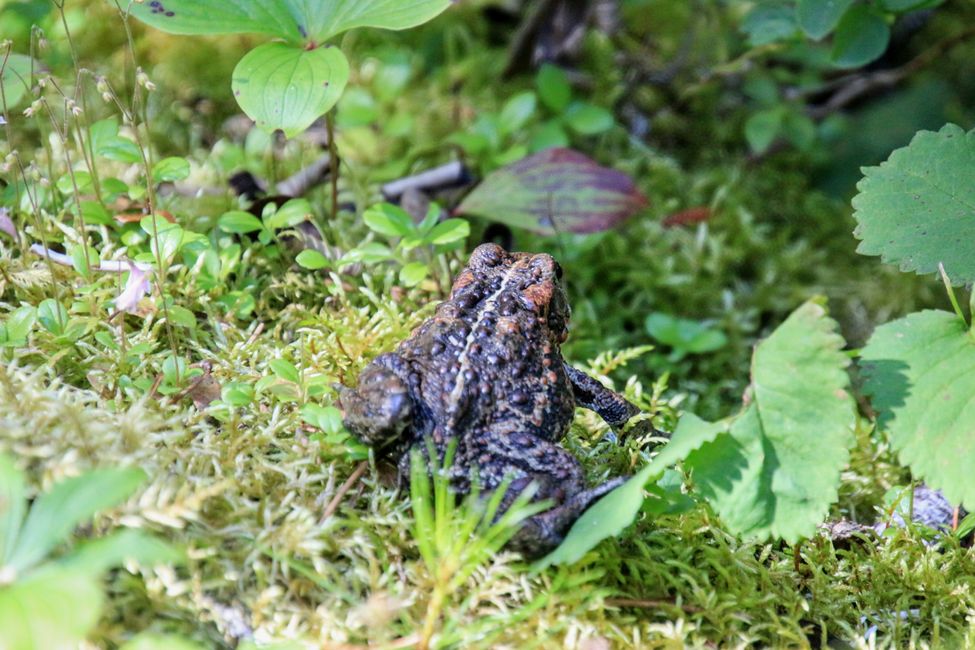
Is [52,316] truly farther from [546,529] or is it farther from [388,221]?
[546,529]

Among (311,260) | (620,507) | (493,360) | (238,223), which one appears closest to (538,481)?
(620,507)

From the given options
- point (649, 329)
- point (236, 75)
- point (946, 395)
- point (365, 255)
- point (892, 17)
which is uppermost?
point (236, 75)

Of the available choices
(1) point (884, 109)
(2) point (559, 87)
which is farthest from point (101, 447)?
(1) point (884, 109)

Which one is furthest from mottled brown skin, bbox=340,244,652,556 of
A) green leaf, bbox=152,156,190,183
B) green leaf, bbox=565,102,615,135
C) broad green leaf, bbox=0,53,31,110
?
green leaf, bbox=565,102,615,135

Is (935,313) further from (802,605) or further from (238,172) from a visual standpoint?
(238,172)


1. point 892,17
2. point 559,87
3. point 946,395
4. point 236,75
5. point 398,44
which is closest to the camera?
point 946,395

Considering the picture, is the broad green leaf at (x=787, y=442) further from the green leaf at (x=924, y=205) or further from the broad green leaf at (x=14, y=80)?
the broad green leaf at (x=14, y=80)

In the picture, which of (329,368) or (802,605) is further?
(329,368)

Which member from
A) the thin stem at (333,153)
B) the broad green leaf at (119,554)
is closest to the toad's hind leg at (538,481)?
the broad green leaf at (119,554)
